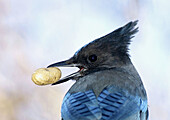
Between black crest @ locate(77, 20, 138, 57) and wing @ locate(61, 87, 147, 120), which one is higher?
black crest @ locate(77, 20, 138, 57)

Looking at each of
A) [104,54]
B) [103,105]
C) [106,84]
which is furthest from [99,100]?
[104,54]

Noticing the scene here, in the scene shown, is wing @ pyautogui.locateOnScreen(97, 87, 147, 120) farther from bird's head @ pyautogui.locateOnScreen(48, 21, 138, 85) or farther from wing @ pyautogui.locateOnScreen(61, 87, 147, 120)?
bird's head @ pyautogui.locateOnScreen(48, 21, 138, 85)

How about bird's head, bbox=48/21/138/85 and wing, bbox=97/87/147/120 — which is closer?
wing, bbox=97/87/147/120

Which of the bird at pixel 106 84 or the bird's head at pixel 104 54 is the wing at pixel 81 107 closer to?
the bird at pixel 106 84

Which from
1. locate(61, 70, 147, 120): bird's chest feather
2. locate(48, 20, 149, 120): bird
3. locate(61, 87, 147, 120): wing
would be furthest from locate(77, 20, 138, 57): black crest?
locate(61, 87, 147, 120): wing

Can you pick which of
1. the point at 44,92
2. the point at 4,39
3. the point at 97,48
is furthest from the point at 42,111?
the point at 97,48

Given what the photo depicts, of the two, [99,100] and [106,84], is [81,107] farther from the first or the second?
[106,84]

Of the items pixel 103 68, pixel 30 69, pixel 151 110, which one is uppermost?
pixel 30 69

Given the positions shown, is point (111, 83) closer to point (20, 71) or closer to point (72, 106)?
point (72, 106)
